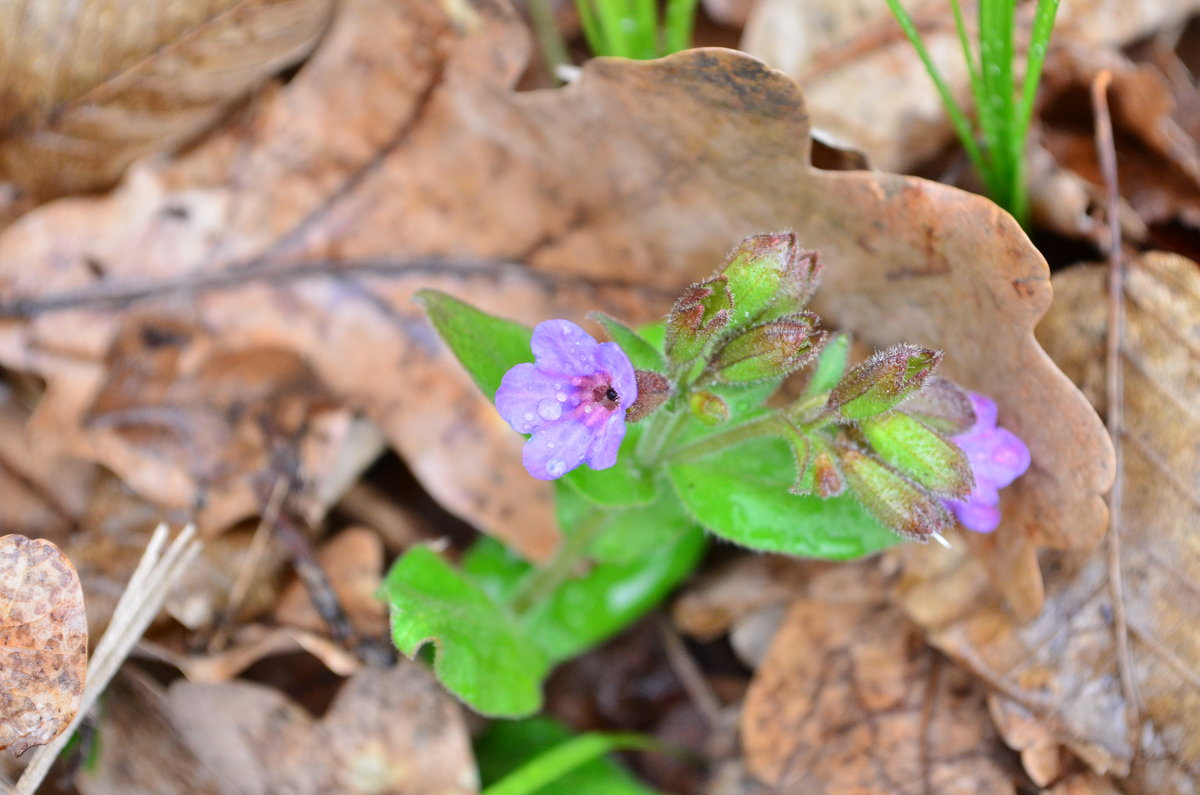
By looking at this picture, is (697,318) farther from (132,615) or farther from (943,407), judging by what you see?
(132,615)

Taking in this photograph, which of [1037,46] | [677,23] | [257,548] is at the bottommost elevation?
[257,548]

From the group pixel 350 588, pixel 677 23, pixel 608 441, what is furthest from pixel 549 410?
pixel 677 23

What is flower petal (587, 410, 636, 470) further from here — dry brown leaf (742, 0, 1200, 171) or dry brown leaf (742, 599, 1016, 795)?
dry brown leaf (742, 0, 1200, 171)

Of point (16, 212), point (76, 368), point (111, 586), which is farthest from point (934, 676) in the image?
point (16, 212)

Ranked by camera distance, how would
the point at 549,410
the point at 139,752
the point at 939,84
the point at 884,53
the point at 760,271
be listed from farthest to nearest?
the point at 884,53 → the point at 139,752 → the point at 939,84 → the point at 760,271 → the point at 549,410

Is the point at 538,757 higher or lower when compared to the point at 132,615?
lower

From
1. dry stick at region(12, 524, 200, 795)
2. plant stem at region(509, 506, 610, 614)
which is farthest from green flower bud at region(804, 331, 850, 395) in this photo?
dry stick at region(12, 524, 200, 795)

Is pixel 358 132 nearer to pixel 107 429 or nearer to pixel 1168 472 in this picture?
pixel 107 429
